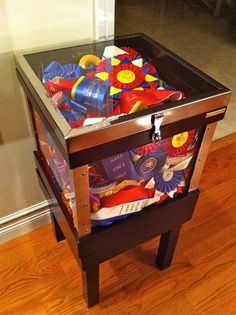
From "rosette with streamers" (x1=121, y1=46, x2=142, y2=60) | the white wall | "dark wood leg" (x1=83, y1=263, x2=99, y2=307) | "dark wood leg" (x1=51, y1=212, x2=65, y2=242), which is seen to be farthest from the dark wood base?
"rosette with streamers" (x1=121, y1=46, x2=142, y2=60)

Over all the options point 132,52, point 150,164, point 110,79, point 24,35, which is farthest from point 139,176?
point 24,35

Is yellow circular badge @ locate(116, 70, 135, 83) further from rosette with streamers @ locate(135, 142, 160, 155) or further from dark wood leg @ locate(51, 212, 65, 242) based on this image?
dark wood leg @ locate(51, 212, 65, 242)

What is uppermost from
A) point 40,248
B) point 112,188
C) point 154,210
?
point 112,188

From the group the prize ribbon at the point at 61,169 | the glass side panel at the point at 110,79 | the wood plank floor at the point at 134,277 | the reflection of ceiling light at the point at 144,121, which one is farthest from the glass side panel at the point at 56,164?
the wood plank floor at the point at 134,277

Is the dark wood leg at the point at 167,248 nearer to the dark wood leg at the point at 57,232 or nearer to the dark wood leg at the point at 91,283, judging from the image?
the dark wood leg at the point at 91,283

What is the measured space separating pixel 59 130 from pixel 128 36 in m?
0.51

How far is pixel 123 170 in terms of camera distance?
0.75 metres

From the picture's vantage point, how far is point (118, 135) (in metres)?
0.62

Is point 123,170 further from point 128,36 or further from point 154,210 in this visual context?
point 128,36

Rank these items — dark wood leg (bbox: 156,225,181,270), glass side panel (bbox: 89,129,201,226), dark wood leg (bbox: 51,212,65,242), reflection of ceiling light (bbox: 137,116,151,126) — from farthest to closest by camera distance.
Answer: dark wood leg (bbox: 51,212,65,242), dark wood leg (bbox: 156,225,181,270), glass side panel (bbox: 89,129,201,226), reflection of ceiling light (bbox: 137,116,151,126)

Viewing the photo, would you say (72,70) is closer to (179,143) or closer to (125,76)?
(125,76)

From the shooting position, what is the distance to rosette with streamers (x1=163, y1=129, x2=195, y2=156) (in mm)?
763

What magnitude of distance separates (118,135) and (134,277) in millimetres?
742

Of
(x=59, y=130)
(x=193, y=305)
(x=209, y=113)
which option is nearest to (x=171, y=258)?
(x=193, y=305)
